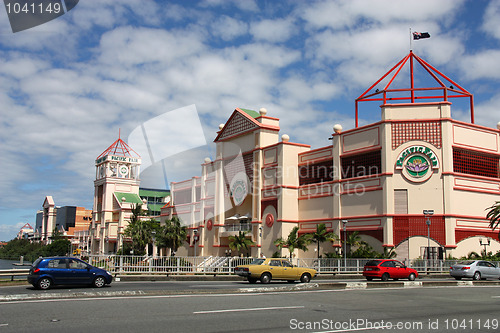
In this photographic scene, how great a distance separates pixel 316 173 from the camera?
158 feet

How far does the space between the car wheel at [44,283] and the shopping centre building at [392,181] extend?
87.2 feet

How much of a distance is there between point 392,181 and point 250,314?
102 feet

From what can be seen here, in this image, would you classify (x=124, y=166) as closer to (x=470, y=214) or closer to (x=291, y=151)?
(x=291, y=151)

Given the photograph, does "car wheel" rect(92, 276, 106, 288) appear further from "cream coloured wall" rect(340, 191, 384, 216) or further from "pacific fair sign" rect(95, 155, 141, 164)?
"pacific fair sign" rect(95, 155, 141, 164)

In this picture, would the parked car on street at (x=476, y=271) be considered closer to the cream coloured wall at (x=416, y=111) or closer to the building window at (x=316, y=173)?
the cream coloured wall at (x=416, y=111)

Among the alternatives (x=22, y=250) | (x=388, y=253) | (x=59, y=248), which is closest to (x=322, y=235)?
(x=388, y=253)

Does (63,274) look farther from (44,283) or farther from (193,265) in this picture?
(193,265)

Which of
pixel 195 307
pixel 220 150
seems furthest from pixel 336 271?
pixel 220 150

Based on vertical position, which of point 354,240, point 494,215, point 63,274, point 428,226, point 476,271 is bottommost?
point 476,271

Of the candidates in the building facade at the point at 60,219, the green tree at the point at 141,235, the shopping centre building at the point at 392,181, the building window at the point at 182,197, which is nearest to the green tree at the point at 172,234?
the green tree at the point at 141,235

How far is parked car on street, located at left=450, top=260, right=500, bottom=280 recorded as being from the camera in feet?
94.0

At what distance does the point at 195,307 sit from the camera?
1305 cm

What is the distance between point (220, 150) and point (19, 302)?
46.6m

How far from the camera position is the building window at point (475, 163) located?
40812 mm
